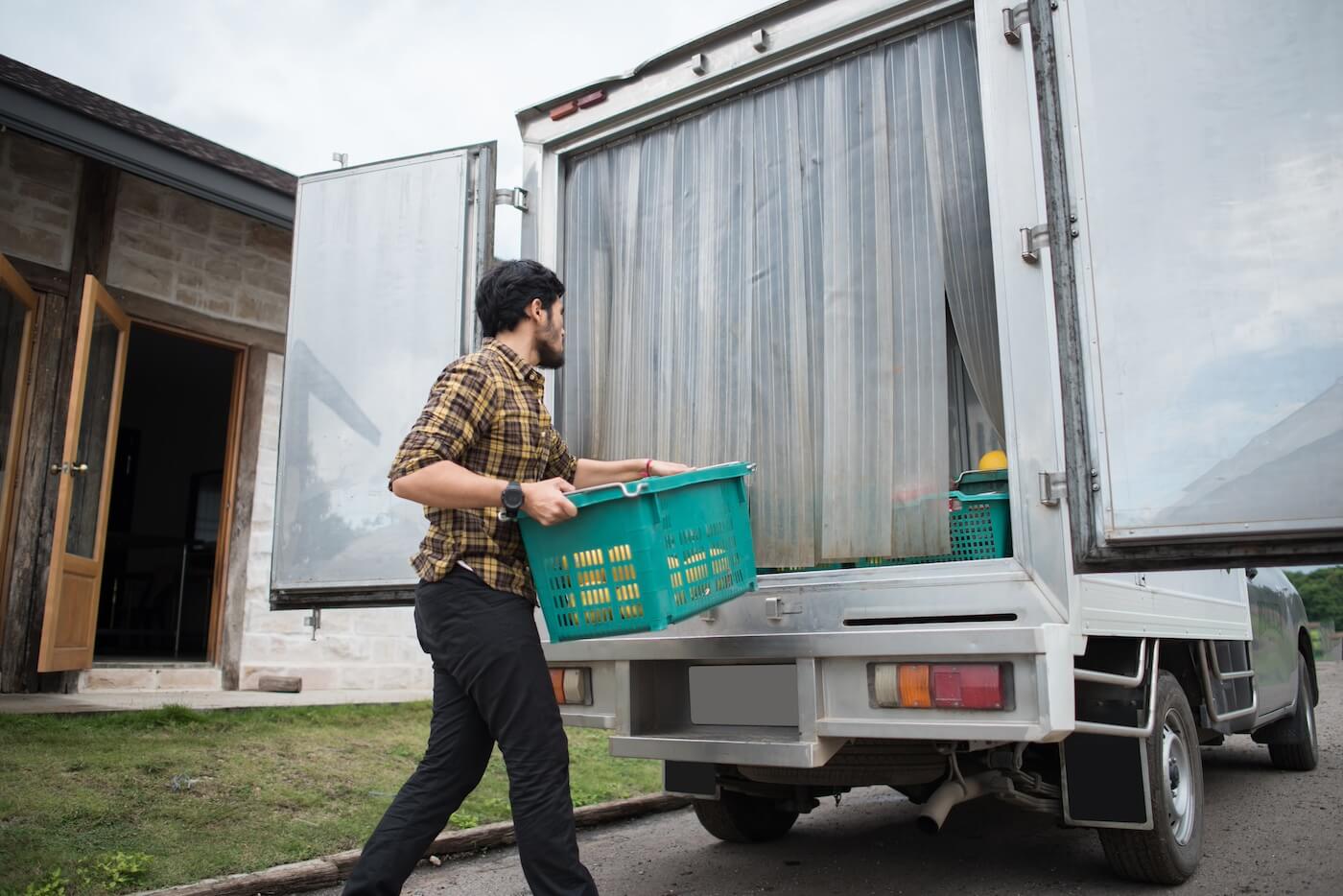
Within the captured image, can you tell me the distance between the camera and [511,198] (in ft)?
13.7

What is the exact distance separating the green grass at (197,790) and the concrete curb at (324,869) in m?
0.08

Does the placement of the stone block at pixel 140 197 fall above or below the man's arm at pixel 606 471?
above

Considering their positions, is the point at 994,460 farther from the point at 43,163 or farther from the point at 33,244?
the point at 43,163

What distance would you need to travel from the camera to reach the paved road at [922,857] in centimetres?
375

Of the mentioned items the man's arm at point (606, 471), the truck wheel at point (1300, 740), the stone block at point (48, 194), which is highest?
the stone block at point (48, 194)

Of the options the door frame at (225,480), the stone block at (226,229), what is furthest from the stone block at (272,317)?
the stone block at (226,229)

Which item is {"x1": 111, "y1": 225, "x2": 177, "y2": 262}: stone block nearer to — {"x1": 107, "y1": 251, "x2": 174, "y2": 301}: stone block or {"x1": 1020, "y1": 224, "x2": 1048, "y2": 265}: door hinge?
{"x1": 107, "y1": 251, "x2": 174, "y2": 301}: stone block

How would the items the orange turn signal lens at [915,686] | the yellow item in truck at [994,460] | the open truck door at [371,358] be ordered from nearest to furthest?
the orange turn signal lens at [915,686]
the yellow item in truck at [994,460]
the open truck door at [371,358]

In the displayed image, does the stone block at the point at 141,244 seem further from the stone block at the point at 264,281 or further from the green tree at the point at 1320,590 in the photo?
the green tree at the point at 1320,590

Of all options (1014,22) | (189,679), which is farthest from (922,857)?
(189,679)

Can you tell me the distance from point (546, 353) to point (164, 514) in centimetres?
1199

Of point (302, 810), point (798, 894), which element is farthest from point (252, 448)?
point (798, 894)

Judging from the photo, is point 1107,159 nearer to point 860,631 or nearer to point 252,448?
point 860,631

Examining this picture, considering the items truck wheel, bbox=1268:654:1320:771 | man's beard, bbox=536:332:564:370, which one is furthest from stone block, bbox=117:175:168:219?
truck wheel, bbox=1268:654:1320:771
